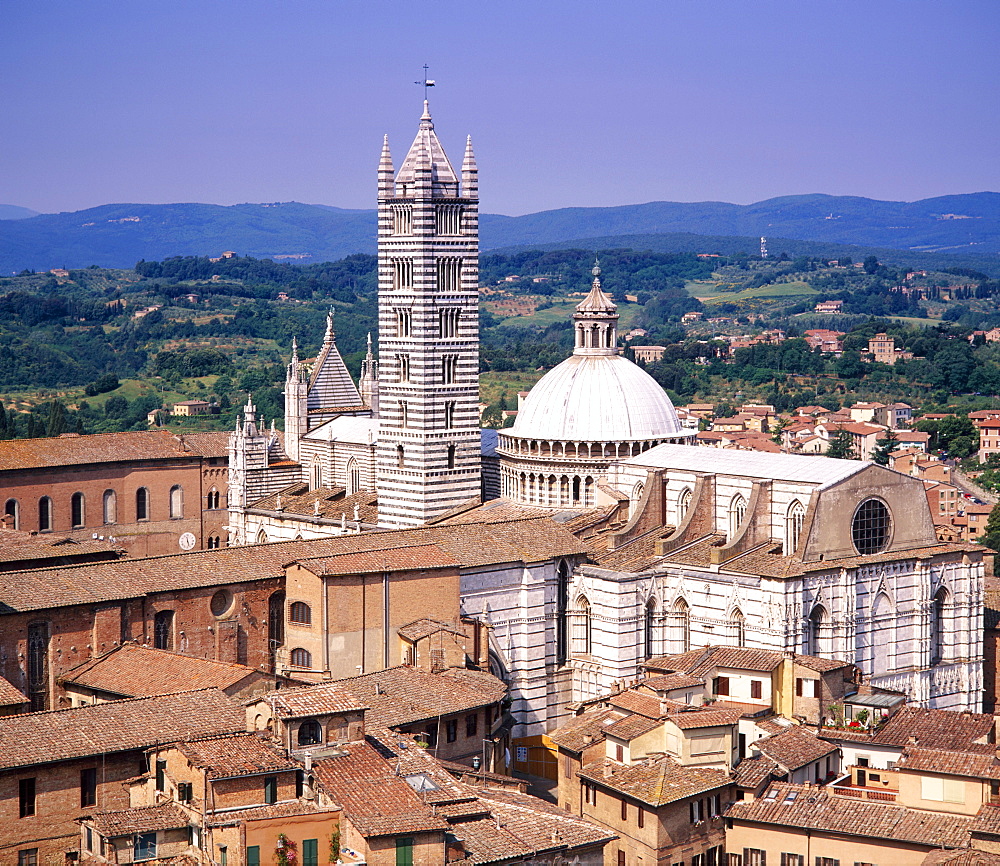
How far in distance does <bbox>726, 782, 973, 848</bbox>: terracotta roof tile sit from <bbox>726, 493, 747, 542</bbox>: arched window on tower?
1213 cm

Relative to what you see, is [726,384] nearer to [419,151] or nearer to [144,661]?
[419,151]

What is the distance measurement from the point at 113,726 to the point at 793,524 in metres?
17.7

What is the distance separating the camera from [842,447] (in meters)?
83.7

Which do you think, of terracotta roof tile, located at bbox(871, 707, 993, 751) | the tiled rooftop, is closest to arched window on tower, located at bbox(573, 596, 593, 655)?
the tiled rooftop

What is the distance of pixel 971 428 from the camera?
93812 mm

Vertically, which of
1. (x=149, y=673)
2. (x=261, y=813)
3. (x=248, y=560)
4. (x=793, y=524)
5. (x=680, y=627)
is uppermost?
(x=793, y=524)

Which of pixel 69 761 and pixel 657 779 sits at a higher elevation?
pixel 69 761

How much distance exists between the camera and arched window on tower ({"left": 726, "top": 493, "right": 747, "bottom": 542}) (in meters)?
43.3

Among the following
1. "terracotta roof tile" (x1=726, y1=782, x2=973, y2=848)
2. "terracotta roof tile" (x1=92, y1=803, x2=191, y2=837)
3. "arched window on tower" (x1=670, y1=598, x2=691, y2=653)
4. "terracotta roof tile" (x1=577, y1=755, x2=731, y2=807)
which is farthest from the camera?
"arched window on tower" (x1=670, y1=598, x2=691, y2=653)

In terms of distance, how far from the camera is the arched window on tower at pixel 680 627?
41.4 metres

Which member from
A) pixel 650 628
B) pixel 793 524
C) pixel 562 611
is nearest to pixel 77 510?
pixel 562 611

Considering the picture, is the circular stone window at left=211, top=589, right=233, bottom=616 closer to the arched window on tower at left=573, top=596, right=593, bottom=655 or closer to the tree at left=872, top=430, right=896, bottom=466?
the arched window on tower at left=573, top=596, right=593, bottom=655

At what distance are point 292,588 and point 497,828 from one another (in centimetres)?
1090

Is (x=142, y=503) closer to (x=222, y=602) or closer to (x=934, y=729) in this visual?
(x=222, y=602)
